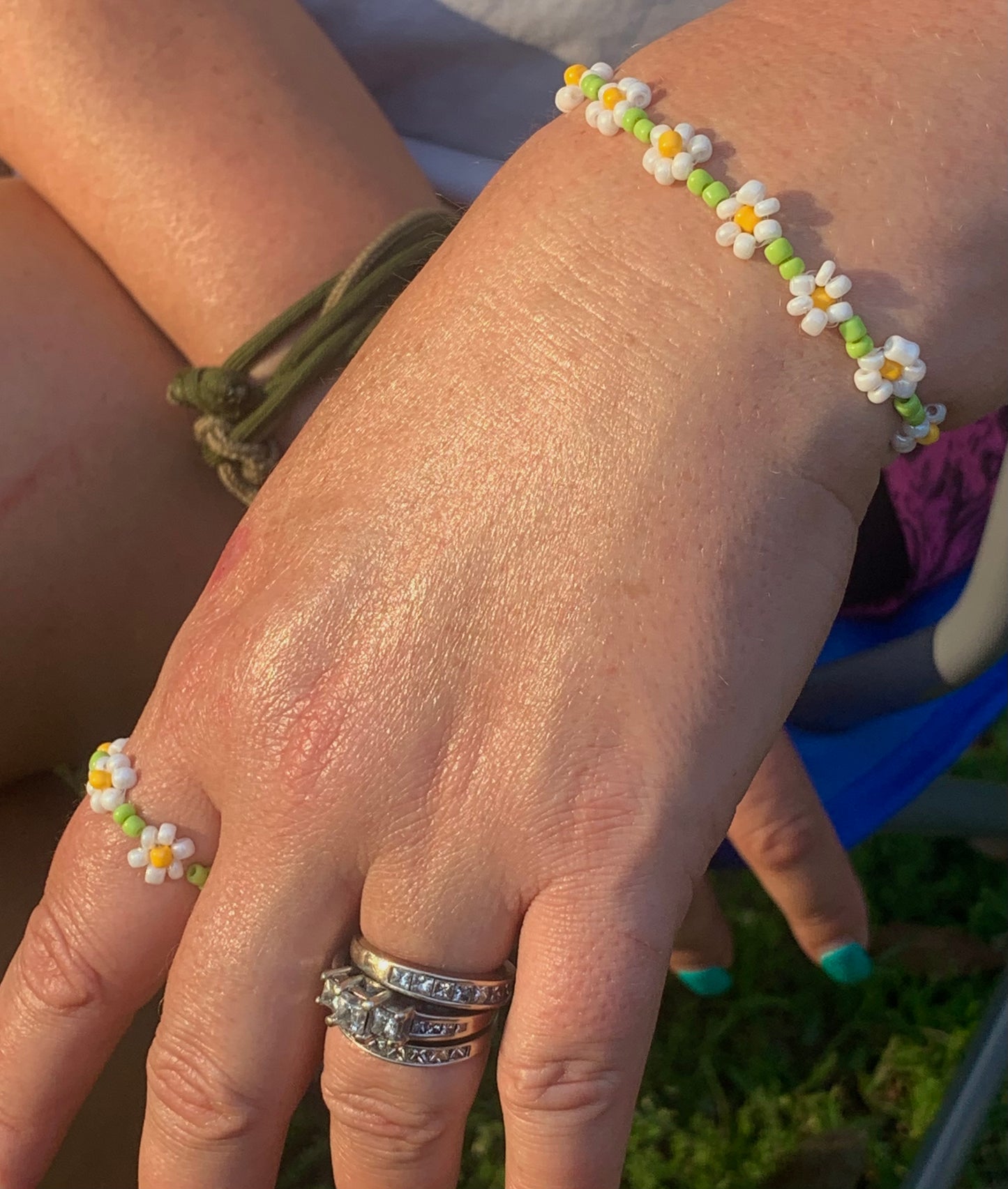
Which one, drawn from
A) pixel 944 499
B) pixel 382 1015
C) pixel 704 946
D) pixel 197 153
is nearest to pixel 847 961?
pixel 704 946

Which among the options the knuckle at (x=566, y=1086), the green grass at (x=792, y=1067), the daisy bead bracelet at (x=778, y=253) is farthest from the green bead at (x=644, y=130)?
the green grass at (x=792, y=1067)

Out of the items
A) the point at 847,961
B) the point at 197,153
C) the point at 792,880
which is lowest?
the point at 847,961

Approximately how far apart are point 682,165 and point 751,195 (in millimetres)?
48

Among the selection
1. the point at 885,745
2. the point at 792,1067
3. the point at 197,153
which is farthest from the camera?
the point at 792,1067

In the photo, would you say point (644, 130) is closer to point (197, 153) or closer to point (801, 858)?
point (197, 153)

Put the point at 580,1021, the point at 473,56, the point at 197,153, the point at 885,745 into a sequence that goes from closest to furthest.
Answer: the point at 580,1021 → the point at 197,153 → the point at 473,56 → the point at 885,745

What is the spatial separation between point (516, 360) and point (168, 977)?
491mm

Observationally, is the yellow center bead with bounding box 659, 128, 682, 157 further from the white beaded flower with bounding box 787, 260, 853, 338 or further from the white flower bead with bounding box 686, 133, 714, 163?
the white beaded flower with bounding box 787, 260, 853, 338

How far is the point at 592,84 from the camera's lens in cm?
74

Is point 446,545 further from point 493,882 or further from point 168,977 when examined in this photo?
point 168,977

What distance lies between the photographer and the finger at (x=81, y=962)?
0.75 metres

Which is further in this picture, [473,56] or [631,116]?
[473,56]

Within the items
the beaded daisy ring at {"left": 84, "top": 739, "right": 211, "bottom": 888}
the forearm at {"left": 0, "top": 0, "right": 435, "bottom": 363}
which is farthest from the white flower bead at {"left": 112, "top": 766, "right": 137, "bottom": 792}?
the forearm at {"left": 0, "top": 0, "right": 435, "bottom": 363}

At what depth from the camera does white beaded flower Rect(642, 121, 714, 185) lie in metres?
0.69
